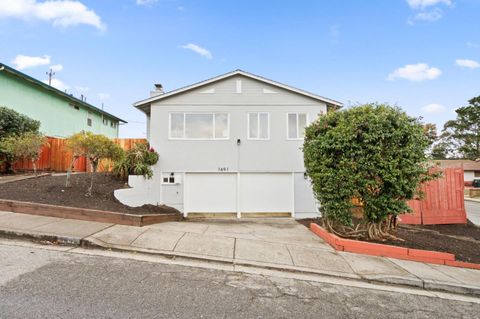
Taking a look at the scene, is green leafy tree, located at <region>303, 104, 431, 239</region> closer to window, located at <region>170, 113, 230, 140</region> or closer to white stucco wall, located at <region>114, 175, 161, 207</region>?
window, located at <region>170, 113, 230, 140</region>

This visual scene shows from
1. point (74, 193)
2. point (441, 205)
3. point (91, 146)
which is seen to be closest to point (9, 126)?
point (74, 193)

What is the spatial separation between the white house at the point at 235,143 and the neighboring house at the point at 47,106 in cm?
906

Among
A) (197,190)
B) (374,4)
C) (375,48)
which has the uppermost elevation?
(374,4)

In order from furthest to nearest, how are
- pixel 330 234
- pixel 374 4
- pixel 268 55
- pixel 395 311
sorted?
pixel 268 55, pixel 374 4, pixel 330 234, pixel 395 311

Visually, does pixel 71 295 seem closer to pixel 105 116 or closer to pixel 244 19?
pixel 244 19

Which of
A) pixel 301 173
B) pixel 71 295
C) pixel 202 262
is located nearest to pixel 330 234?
pixel 202 262

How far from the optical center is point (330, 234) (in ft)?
22.3

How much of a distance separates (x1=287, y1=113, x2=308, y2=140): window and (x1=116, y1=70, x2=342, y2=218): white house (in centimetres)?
5

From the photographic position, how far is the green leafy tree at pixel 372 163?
612cm

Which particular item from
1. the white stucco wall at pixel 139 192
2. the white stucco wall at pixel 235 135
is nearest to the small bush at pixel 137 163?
the white stucco wall at pixel 139 192

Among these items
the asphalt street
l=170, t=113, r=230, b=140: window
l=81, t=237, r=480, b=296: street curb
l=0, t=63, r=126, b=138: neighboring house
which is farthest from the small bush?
l=0, t=63, r=126, b=138: neighboring house

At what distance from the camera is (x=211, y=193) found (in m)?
11.3

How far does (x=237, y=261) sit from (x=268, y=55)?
12238 mm

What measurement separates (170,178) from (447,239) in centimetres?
1039
